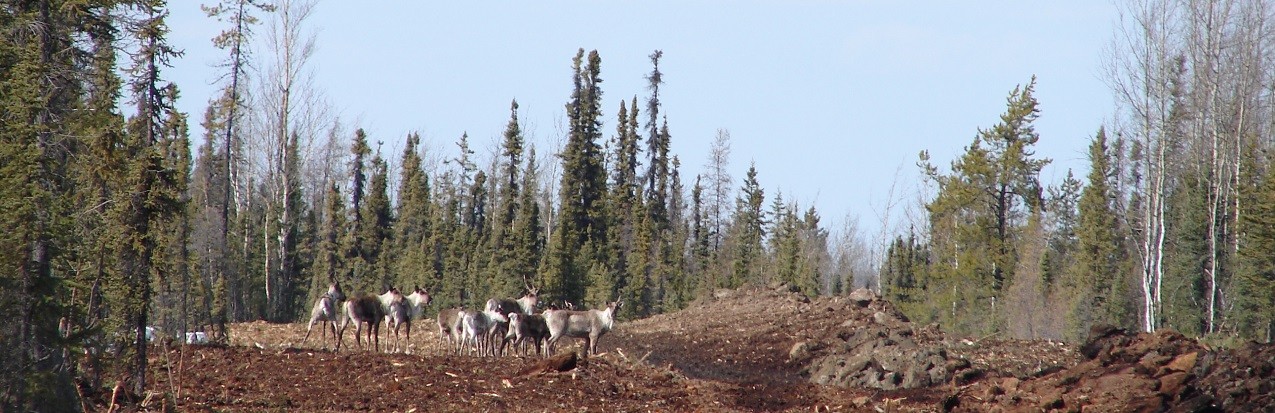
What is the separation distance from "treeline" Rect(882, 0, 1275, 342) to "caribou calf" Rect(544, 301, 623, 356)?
680 inches

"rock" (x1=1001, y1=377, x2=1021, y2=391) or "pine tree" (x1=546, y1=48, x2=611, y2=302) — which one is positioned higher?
"pine tree" (x1=546, y1=48, x2=611, y2=302)

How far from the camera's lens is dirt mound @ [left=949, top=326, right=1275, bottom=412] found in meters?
15.5

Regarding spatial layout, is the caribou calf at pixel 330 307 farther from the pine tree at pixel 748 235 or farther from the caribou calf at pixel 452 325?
the pine tree at pixel 748 235

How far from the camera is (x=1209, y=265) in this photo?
44.3 m

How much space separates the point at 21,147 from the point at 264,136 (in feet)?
113

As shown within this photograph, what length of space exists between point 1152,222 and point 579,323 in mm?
20612

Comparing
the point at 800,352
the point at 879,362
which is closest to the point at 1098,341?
the point at 879,362

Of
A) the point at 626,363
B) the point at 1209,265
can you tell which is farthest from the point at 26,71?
the point at 1209,265

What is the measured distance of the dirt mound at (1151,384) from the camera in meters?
15.5

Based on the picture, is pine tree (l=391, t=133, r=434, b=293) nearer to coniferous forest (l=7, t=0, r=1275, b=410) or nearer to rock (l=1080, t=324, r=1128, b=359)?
coniferous forest (l=7, t=0, r=1275, b=410)

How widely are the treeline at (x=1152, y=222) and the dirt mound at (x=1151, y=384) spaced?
17294 millimetres

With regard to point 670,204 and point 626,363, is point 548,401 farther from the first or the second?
point 670,204

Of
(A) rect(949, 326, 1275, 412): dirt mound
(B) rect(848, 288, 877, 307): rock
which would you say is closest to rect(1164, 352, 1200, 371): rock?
(A) rect(949, 326, 1275, 412): dirt mound

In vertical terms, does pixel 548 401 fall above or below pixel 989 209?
below
